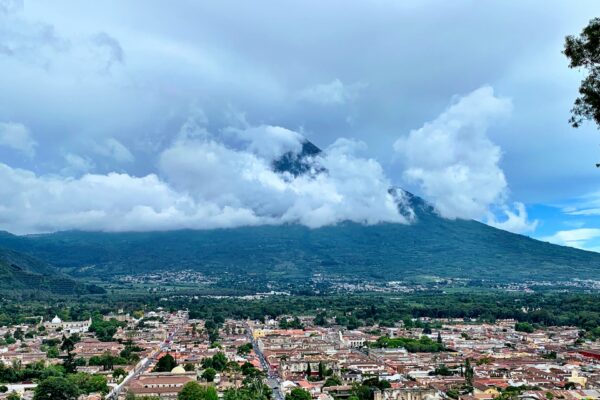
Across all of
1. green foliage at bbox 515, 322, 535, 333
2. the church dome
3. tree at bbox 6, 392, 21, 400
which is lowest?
tree at bbox 6, 392, 21, 400

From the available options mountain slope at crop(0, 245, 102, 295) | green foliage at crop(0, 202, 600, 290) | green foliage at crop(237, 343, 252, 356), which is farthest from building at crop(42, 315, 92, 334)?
green foliage at crop(0, 202, 600, 290)

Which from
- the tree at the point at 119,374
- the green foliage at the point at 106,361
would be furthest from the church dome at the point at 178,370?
the green foliage at the point at 106,361

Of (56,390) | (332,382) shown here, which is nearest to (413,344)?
(332,382)

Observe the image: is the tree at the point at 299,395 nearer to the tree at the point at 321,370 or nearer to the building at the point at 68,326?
the tree at the point at 321,370

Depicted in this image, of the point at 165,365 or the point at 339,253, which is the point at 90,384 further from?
the point at 339,253

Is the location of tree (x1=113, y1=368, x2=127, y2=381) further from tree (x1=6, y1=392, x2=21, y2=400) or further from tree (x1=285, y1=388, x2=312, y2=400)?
tree (x1=285, y1=388, x2=312, y2=400)

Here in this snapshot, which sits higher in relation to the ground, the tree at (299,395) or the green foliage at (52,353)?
the tree at (299,395)
